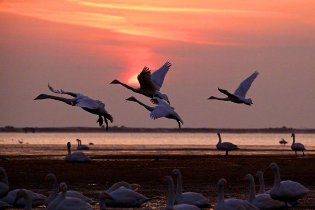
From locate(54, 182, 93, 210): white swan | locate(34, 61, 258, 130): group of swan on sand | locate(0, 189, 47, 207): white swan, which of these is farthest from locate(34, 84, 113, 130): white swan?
locate(54, 182, 93, 210): white swan

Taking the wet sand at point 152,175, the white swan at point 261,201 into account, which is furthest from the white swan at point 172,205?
the wet sand at point 152,175

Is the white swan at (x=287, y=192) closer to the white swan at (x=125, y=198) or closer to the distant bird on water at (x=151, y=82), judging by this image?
the white swan at (x=125, y=198)

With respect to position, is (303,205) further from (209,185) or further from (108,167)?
(108,167)

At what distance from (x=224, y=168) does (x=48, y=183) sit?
9.51 m

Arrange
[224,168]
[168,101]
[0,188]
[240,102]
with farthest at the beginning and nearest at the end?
1. [224,168]
2. [240,102]
3. [168,101]
4. [0,188]

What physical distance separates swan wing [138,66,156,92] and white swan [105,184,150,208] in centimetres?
559

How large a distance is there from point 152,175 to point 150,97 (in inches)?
217

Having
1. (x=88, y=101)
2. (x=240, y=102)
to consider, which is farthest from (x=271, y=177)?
(x=88, y=101)

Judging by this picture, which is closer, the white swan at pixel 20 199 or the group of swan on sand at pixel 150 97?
the white swan at pixel 20 199

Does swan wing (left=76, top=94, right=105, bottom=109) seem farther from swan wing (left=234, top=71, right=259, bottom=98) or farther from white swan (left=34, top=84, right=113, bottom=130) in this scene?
swan wing (left=234, top=71, right=259, bottom=98)

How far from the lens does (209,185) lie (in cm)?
2734

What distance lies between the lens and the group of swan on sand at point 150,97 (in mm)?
23031

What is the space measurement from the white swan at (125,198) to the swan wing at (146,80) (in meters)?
5.59

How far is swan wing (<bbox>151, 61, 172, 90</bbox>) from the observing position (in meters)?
27.1
